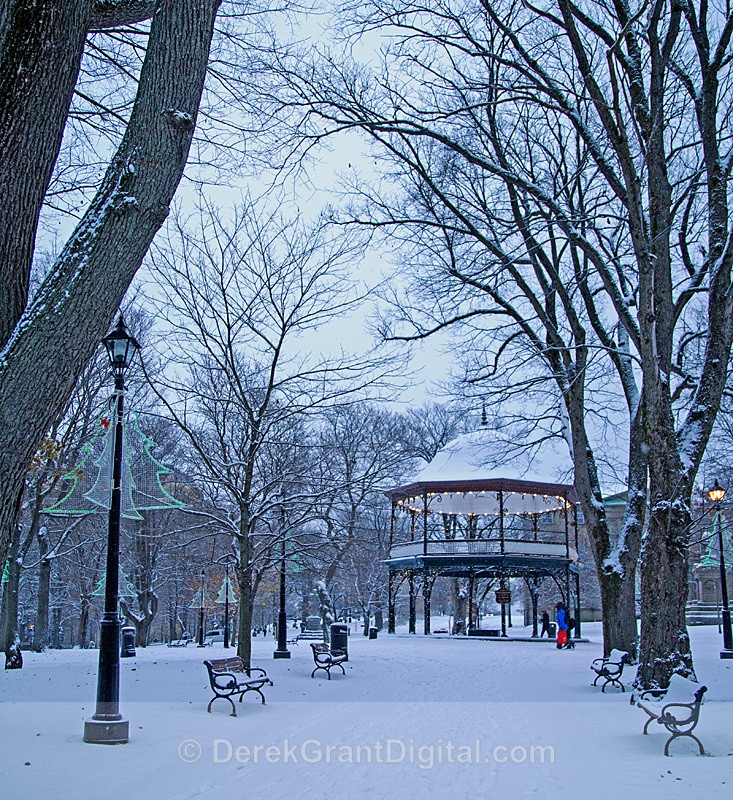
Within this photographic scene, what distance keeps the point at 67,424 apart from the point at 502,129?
14.6 metres

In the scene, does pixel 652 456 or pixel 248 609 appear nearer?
pixel 652 456

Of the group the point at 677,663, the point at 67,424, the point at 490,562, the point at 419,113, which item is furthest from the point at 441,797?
the point at 490,562

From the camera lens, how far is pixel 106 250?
15.0 ft

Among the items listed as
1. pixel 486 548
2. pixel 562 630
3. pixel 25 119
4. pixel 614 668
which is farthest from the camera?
pixel 486 548

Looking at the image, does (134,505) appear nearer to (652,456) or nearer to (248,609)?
(248,609)

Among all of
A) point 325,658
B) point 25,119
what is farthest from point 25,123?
point 325,658

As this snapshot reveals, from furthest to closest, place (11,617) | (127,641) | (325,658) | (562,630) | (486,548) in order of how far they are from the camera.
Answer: (486,548)
(562,630)
(127,641)
(11,617)
(325,658)

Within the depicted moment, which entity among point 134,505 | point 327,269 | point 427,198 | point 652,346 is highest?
point 427,198

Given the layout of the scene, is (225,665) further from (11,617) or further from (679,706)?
(11,617)

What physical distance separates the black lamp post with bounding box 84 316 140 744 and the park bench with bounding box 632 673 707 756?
5917mm

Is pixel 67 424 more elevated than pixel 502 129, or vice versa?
pixel 502 129

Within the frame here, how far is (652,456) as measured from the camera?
38.1 ft

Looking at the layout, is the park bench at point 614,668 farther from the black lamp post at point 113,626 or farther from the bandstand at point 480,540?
the bandstand at point 480,540

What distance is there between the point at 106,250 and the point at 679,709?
8693 millimetres
